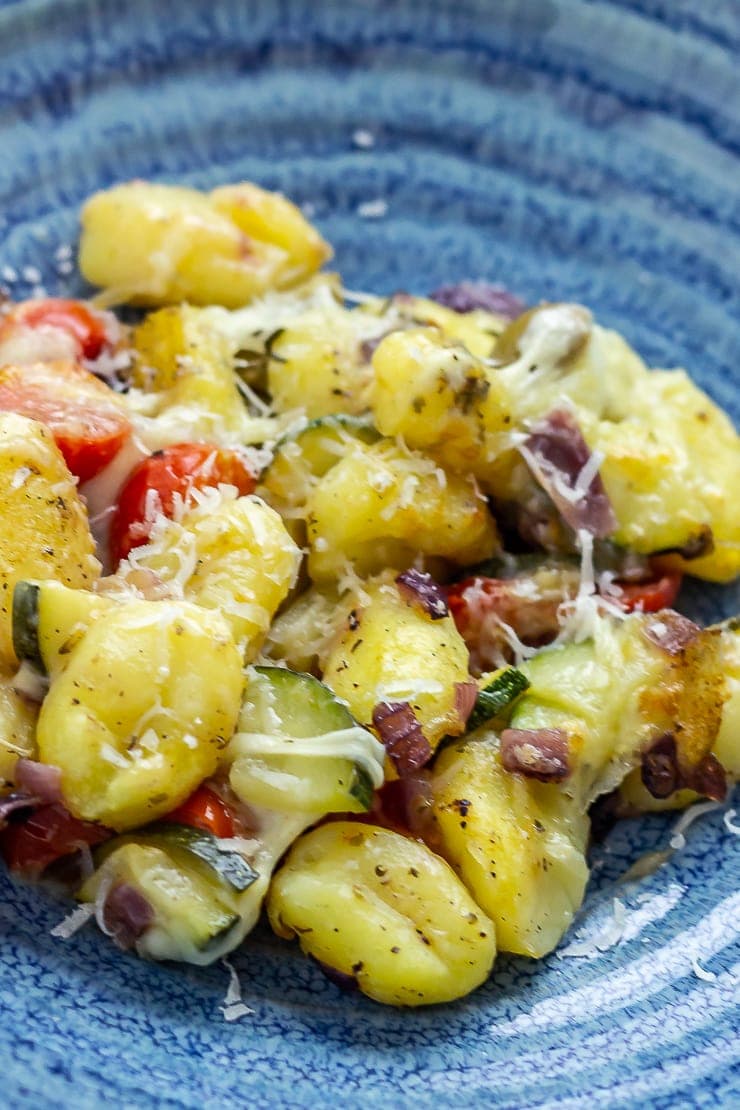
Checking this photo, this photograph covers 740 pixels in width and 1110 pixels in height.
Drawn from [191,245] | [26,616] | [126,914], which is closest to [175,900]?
[126,914]

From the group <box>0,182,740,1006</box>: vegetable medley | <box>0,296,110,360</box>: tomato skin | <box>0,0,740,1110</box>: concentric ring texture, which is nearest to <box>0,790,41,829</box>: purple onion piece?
<box>0,182,740,1006</box>: vegetable medley

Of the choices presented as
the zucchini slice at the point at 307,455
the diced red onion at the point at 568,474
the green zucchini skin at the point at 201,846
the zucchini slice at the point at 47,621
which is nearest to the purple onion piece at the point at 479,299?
the diced red onion at the point at 568,474

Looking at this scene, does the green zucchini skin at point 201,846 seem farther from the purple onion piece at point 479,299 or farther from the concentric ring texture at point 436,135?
the purple onion piece at point 479,299

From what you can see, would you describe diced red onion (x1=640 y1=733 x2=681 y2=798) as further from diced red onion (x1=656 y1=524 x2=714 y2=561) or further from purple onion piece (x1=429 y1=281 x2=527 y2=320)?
purple onion piece (x1=429 y1=281 x2=527 y2=320)

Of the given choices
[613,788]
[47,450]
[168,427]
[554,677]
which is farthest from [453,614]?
[47,450]

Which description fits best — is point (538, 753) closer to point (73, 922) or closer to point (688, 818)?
point (688, 818)

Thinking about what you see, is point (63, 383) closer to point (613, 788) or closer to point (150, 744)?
point (150, 744)
